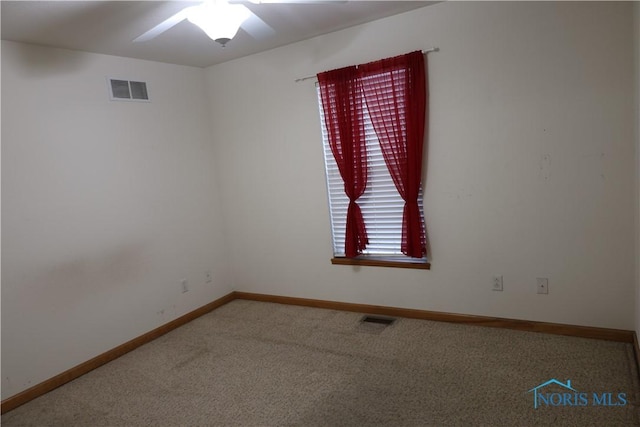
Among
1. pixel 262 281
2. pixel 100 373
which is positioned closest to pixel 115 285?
pixel 100 373

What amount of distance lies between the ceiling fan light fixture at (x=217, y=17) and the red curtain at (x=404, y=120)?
1.42 meters

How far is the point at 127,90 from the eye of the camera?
141 inches

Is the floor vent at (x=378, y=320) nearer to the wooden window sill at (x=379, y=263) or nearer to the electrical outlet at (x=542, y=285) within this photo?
the wooden window sill at (x=379, y=263)

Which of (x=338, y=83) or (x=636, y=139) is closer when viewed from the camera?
(x=636, y=139)

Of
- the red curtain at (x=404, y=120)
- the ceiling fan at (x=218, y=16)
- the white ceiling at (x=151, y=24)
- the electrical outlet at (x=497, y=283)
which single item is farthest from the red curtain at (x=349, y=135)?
the ceiling fan at (x=218, y=16)

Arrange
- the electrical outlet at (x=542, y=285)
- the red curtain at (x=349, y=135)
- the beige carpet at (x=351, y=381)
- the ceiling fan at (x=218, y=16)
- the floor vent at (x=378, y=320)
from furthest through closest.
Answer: the floor vent at (x=378, y=320) → the red curtain at (x=349, y=135) → the electrical outlet at (x=542, y=285) → the beige carpet at (x=351, y=381) → the ceiling fan at (x=218, y=16)

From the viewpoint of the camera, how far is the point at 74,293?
3.19 m

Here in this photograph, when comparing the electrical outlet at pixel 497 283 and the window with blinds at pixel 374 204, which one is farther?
the window with blinds at pixel 374 204

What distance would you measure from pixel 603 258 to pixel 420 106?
1.63 metres

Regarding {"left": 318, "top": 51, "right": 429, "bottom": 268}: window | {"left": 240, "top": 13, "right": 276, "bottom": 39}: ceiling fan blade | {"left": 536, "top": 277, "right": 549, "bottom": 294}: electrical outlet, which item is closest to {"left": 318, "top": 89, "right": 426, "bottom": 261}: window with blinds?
{"left": 318, "top": 51, "right": 429, "bottom": 268}: window

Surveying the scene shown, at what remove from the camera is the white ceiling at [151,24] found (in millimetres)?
2465

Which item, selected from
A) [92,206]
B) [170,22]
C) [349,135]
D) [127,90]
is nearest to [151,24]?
[170,22]

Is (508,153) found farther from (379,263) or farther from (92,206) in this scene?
(92,206)

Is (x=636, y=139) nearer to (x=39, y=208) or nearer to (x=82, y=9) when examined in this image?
(x=82, y=9)
